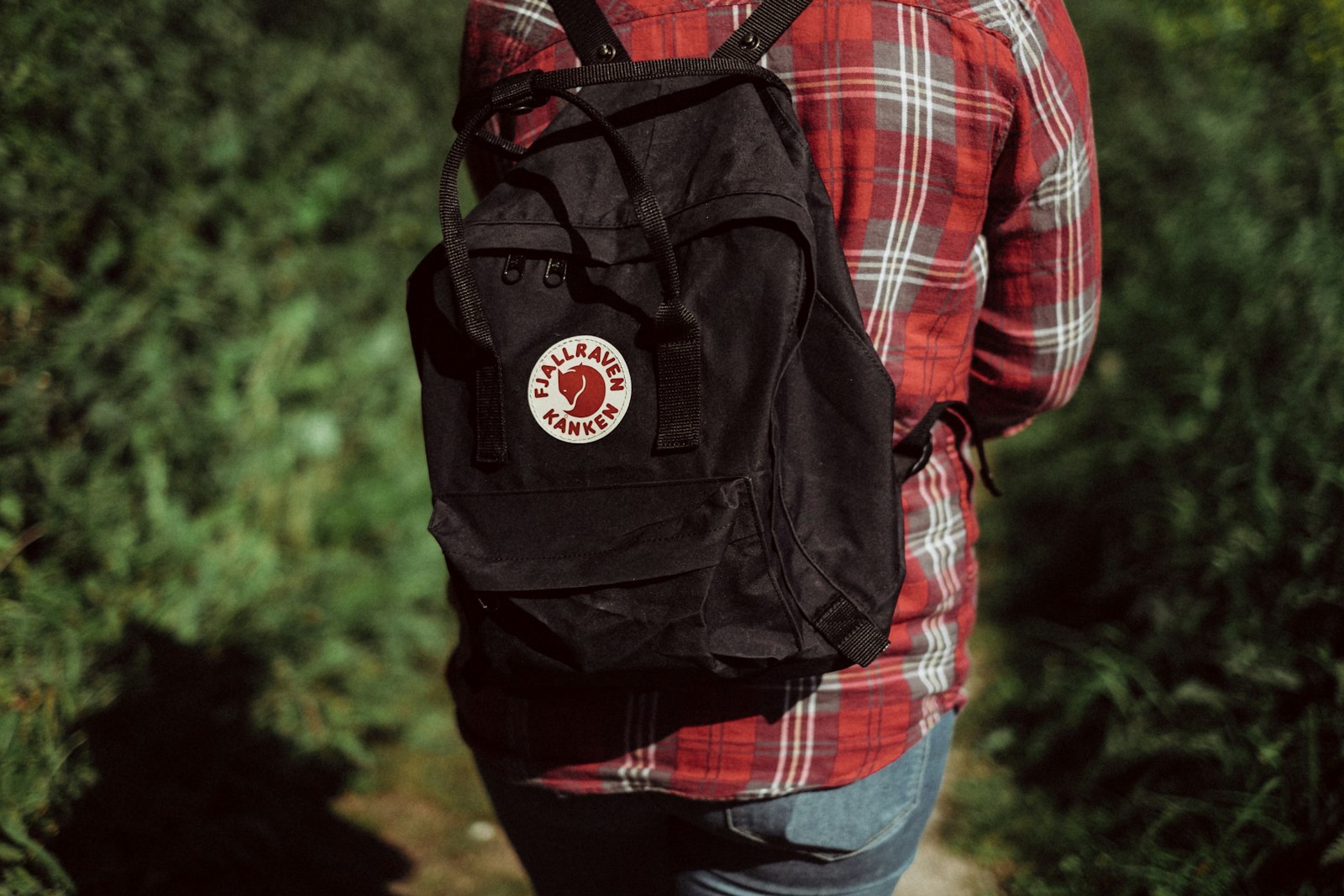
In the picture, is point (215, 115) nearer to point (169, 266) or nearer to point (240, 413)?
point (169, 266)

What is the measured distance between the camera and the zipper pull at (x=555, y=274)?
44.2 inches

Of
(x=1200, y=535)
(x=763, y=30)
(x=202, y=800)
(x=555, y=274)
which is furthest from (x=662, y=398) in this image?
(x=1200, y=535)

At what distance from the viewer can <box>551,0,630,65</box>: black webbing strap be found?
1.18 metres

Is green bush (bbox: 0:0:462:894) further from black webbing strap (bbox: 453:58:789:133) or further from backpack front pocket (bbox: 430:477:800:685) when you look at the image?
black webbing strap (bbox: 453:58:789:133)

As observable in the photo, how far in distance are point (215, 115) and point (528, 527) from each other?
110 inches

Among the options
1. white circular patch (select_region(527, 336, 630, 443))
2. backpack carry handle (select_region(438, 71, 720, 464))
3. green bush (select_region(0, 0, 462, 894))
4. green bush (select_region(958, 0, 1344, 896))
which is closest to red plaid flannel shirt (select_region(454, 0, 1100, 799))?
backpack carry handle (select_region(438, 71, 720, 464))

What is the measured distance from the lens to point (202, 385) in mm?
3289

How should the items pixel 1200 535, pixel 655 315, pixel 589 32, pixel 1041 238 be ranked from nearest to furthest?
pixel 655 315 → pixel 589 32 → pixel 1041 238 → pixel 1200 535

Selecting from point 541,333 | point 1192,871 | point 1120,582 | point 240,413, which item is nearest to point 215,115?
point 240,413

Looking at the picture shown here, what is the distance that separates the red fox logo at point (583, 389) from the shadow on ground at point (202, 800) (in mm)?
2018

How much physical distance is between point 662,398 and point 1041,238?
1.87 ft

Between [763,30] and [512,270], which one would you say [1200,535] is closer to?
[763,30]

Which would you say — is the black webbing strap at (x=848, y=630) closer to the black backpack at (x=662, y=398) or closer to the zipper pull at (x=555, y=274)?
the black backpack at (x=662, y=398)

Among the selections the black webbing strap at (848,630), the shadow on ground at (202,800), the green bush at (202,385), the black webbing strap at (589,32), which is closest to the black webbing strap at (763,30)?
the black webbing strap at (589,32)
